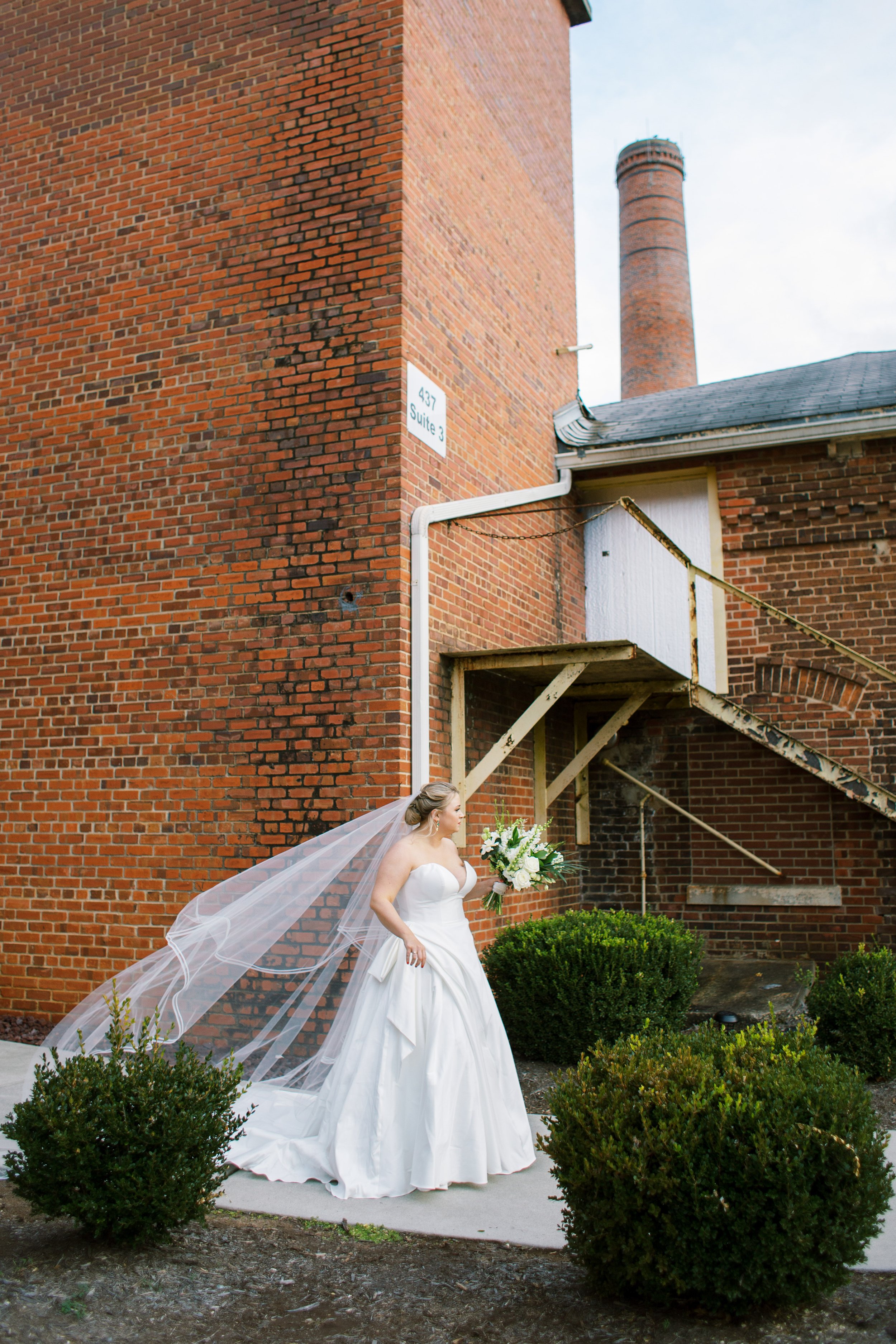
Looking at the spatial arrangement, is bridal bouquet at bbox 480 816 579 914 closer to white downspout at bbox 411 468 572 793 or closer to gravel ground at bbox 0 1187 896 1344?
white downspout at bbox 411 468 572 793

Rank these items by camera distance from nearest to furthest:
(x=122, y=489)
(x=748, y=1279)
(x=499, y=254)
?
(x=748, y=1279)
(x=122, y=489)
(x=499, y=254)

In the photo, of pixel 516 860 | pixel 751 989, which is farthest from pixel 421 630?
pixel 751 989

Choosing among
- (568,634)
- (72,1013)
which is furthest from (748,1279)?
(568,634)

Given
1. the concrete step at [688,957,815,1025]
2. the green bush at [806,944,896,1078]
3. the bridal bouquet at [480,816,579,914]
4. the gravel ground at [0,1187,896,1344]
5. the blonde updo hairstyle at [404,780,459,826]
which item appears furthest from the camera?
the concrete step at [688,957,815,1025]

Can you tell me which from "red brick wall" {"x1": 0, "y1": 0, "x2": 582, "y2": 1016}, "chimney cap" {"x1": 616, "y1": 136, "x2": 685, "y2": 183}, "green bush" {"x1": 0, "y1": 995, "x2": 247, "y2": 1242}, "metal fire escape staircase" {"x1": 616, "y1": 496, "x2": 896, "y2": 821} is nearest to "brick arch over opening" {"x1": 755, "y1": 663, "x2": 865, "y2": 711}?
"metal fire escape staircase" {"x1": 616, "y1": 496, "x2": 896, "y2": 821}

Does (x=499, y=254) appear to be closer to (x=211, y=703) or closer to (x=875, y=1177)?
(x=211, y=703)

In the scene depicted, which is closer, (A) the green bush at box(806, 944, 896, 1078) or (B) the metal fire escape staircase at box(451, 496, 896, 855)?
(A) the green bush at box(806, 944, 896, 1078)

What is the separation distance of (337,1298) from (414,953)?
1490 mm

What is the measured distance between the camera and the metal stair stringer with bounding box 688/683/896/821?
27.9 feet

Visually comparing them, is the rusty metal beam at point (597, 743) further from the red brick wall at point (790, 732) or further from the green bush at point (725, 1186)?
the green bush at point (725, 1186)

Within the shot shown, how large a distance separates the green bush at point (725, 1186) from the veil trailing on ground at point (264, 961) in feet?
6.23

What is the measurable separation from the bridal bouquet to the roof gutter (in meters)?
5.22

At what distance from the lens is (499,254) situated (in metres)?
9.15

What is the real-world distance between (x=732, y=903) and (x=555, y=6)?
9589 mm
